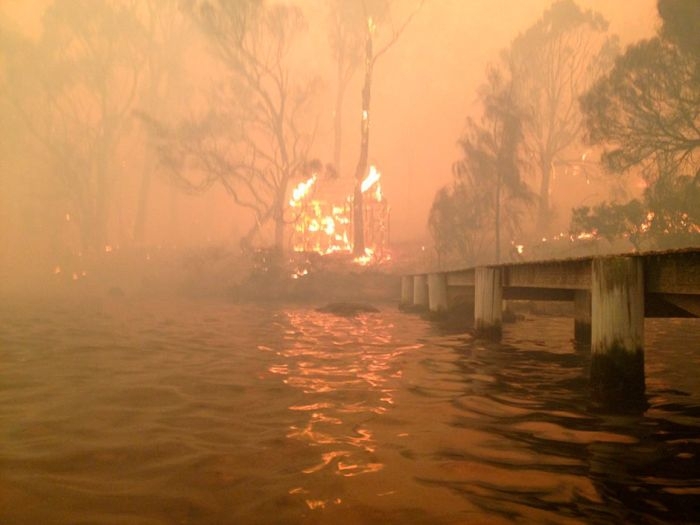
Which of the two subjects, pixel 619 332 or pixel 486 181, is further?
pixel 486 181

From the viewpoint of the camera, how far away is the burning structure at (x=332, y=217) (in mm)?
36656

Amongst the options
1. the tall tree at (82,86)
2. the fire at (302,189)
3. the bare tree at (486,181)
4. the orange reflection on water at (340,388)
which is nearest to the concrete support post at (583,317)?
the orange reflection on water at (340,388)

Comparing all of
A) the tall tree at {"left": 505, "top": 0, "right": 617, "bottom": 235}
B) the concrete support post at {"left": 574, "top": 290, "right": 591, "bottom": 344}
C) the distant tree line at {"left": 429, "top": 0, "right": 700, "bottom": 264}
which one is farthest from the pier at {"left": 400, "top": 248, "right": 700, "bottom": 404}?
the tall tree at {"left": 505, "top": 0, "right": 617, "bottom": 235}

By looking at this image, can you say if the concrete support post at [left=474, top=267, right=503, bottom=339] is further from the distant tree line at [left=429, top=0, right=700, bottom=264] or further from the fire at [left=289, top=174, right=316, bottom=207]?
the fire at [left=289, top=174, right=316, bottom=207]

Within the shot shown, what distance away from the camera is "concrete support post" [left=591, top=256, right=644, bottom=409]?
5.46 meters

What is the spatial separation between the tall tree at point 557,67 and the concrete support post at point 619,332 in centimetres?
3016

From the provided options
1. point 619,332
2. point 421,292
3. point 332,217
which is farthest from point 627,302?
point 332,217

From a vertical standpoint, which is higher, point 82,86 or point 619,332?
point 82,86

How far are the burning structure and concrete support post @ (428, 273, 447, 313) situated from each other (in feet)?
66.9

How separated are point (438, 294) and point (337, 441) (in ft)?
37.5

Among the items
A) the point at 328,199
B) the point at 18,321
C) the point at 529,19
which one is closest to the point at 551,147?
the point at 328,199

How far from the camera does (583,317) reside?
10336 millimetres

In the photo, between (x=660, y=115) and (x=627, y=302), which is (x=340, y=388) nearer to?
(x=627, y=302)

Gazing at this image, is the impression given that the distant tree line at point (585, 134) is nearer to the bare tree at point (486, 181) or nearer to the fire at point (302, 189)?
the bare tree at point (486, 181)
